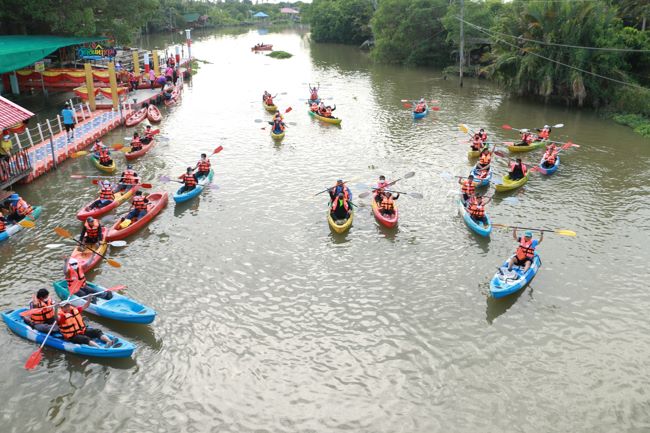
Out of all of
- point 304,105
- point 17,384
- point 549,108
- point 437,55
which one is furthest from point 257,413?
point 437,55

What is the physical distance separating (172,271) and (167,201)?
5809 mm

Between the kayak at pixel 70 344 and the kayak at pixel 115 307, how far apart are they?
32.2 inches

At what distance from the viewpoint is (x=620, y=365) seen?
14016 mm

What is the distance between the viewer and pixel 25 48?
32781 mm

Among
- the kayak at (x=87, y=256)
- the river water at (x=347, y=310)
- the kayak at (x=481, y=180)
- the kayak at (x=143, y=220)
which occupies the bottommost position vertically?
the river water at (x=347, y=310)

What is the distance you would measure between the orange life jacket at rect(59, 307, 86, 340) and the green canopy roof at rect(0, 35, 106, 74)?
23.0 metres

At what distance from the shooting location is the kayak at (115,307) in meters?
14.7

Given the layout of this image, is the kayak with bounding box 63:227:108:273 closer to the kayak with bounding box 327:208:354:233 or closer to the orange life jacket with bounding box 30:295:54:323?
the orange life jacket with bounding box 30:295:54:323

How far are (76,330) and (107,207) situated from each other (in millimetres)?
8794

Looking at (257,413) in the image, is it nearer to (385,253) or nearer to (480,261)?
(385,253)

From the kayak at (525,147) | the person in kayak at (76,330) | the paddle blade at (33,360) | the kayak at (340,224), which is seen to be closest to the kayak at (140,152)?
the kayak at (340,224)

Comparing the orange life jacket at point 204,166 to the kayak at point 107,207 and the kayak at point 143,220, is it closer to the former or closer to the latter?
the kayak at point 143,220

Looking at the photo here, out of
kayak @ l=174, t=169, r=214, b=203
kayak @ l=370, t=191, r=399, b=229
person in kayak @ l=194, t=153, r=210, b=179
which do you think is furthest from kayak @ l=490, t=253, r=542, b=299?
person in kayak @ l=194, t=153, r=210, b=179

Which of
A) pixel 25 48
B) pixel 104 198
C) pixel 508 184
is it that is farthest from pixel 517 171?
pixel 25 48
